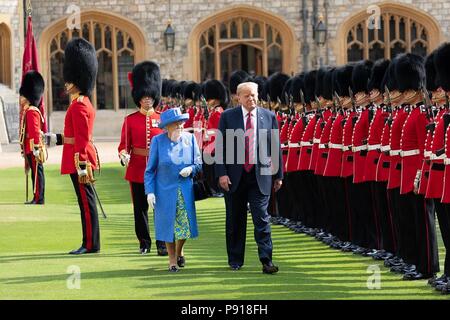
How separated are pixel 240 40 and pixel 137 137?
1965 cm

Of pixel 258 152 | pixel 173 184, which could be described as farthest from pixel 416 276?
pixel 173 184

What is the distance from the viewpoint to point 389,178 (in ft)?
29.0

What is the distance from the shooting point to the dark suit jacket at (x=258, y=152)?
901 cm

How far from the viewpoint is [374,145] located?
9562 millimetres

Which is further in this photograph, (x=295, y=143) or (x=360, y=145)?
(x=295, y=143)

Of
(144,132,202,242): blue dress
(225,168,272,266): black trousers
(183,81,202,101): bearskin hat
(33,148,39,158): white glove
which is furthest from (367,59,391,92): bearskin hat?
(183,81,202,101): bearskin hat

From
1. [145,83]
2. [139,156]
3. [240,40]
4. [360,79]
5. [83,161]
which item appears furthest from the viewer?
[240,40]

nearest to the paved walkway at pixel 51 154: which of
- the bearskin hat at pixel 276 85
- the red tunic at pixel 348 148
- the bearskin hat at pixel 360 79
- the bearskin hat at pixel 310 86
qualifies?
the bearskin hat at pixel 276 85

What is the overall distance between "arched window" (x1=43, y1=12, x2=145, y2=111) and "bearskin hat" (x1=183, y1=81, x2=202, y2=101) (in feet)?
28.8

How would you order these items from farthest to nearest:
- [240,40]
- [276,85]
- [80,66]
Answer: [240,40]
[276,85]
[80,66]

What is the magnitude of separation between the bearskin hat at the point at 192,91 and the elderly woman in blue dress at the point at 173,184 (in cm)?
1041

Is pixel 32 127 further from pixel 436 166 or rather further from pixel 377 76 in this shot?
pixel 436 166

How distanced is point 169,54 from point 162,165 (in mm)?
20735

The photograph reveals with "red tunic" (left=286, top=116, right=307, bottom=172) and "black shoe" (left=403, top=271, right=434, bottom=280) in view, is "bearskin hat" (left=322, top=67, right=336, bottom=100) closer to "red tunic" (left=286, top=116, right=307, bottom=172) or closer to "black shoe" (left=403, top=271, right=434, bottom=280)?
"red tunic" (left=286, top=116, right=307, bottom=172)
